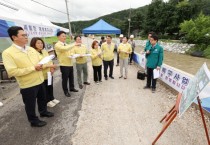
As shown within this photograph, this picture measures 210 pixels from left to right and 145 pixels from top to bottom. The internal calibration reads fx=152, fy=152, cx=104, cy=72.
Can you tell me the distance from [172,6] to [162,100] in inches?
1156

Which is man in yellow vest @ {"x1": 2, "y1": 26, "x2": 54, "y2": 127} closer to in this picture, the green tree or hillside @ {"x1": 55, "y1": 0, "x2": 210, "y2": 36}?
the green tree

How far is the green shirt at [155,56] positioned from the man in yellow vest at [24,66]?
3.21 metres

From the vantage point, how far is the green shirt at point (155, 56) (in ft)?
14.7

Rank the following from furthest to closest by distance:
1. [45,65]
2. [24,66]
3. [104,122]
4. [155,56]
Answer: [155,56] → [104,122] → [45,65] → [24,66]

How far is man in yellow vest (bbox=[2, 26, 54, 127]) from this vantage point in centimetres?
239

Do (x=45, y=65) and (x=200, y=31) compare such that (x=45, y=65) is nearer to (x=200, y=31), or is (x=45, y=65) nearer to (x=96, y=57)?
(x=96, y=57)

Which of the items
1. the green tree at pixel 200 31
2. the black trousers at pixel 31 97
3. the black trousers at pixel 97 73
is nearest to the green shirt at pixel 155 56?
the black trousers at pixel 97 73

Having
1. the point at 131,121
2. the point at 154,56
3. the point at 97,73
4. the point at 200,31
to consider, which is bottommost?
the point at 131,121

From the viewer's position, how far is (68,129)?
297cm

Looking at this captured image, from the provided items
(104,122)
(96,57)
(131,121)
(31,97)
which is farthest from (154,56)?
(31,97)

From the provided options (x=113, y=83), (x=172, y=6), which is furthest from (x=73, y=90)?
(x=172, y=6)

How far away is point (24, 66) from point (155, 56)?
3.52m

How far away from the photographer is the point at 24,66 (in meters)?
2.55

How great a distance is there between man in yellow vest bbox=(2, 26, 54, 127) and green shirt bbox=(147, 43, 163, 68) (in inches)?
126
